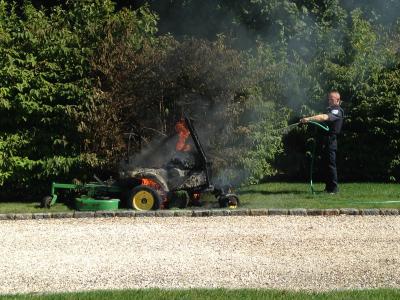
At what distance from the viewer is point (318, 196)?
13078 mm

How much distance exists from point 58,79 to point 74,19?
1.37 meters

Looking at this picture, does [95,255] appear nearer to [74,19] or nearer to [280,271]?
[280,271]

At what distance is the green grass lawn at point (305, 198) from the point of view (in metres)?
12.0

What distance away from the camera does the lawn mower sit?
11.9 meters

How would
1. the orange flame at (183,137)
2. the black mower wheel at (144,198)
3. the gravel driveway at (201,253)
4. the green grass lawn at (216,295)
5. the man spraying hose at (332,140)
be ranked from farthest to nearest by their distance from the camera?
the man spraying hose at (332,140) < the orange flame at (183,137) < the black mower wheel at (144,198) < the gravel driveway at (201,253) < the green grass lawn at (216,295)

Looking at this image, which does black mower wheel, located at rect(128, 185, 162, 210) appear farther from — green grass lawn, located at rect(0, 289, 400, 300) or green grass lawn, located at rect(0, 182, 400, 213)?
green grass lawn, located at rect(0, 289, 400, 300)

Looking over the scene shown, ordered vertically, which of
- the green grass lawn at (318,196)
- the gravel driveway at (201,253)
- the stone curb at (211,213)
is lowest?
the gravel driveway at (201,253)

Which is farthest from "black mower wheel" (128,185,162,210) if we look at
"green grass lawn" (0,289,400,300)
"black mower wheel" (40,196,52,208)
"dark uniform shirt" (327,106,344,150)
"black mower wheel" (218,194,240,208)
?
"green grass lawn" (0,289,400,300)

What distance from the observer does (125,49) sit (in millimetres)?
13305

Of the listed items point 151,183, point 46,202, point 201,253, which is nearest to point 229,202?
point 151,183

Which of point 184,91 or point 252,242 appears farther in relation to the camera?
point 184,91

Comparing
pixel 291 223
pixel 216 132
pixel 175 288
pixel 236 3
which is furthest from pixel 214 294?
pixel 236 3

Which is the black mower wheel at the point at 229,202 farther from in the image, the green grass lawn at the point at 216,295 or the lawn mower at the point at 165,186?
the green grass lawn at the point at 216,295

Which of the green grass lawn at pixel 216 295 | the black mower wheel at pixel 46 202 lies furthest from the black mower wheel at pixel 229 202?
the green grass lawn at pixel 216 295
